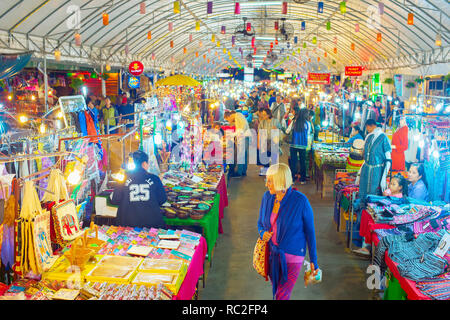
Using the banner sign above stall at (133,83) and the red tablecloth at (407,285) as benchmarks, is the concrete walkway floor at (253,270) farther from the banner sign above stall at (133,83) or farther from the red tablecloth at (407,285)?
the banner sign above stall at (133,83)

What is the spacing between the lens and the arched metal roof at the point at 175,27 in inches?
523

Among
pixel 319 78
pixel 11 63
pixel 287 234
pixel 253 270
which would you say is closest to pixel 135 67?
pixel 319 78

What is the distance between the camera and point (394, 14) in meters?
17.6

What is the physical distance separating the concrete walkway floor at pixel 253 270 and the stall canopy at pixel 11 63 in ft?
15.9

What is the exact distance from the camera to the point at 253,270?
219 inches

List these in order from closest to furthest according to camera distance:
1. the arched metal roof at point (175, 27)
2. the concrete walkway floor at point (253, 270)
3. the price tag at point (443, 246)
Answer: the price tag at point (443, 246)
the concrete walkway floor at point (253, 270)
the arched metal roof at point (175, 27)

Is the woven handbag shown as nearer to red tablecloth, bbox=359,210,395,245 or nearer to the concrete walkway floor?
the concrete walkway floor

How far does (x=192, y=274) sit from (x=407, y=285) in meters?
1.86

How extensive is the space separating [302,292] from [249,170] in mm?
7002

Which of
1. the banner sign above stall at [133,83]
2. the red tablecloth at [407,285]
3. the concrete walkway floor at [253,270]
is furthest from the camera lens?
the banner sign above stall at [133,83]

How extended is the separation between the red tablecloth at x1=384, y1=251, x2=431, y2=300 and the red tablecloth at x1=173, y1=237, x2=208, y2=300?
1.84 meters

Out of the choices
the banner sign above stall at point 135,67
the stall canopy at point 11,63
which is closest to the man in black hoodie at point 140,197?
the stall canopy at point 11,63

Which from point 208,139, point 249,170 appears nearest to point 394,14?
point 249,170

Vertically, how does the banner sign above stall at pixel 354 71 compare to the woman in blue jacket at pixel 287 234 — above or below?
above
